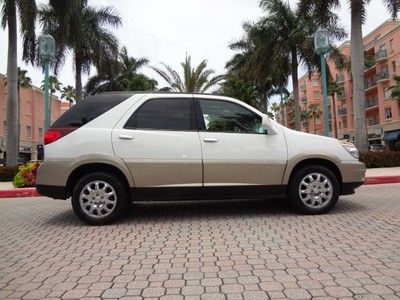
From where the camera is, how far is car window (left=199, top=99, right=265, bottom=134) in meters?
6.79

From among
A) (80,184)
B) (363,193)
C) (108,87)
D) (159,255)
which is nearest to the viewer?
(159,255)

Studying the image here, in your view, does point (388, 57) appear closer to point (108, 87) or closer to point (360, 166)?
point (108, 87)

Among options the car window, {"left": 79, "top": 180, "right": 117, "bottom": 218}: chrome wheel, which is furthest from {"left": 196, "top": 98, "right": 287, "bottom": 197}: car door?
{"left": 79, "top": 180, "right": 117, "bottom": 218}: chrome wheel

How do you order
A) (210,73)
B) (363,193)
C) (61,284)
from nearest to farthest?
(61,284) → (363,193) → (210,73)

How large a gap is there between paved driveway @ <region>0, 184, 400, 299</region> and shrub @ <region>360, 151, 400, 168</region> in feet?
40.2

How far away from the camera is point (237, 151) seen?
21.8ft

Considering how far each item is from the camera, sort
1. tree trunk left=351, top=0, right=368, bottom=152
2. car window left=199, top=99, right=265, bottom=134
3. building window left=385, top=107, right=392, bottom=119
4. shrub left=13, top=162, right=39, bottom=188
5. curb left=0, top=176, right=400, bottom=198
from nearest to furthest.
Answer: car window left=199, top=99, right=265, bottom=134 → curb left=0, top=176, right=400, bottom=198 → shrub left=13, top=162, right=39, bottom=188 → tree trunk left=351, top=0, right=368, bottom=152 → building window left=385, top=107, right=392, bottom=119

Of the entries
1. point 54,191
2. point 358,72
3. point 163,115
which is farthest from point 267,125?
point 358,72

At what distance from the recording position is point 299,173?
6.79 meters

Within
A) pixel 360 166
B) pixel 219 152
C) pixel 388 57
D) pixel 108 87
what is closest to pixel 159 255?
pixel 219 152

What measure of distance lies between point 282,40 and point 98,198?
30834 mm

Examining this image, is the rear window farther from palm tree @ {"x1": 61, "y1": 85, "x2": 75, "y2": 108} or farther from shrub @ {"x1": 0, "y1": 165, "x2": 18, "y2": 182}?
palm tree @ {"x1": 61, "y1": 85, "x2": 75, "y2": 108}

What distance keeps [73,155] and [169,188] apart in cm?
140

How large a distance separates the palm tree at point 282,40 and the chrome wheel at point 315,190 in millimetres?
27952
